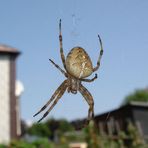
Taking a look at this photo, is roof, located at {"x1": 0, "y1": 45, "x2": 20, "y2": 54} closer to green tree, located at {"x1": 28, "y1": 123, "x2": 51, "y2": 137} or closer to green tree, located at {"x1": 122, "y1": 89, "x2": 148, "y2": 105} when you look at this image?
green tree, located at {"x1": 28, "y1": 123, "x2": 51, "y2": 137}

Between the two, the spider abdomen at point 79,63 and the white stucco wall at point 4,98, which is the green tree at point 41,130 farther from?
the spider abdomen at point 79,63

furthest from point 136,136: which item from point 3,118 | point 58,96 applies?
point 3,118

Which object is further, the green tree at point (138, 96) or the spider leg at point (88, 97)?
the green tree at point (138, 96)

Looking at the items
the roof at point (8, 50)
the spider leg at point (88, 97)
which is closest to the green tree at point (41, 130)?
the roof at point (8, 50)

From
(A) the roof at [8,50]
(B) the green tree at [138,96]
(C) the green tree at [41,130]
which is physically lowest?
(C) the green tree at [41,130]

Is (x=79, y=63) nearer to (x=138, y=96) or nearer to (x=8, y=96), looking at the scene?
(x=8, y=96)

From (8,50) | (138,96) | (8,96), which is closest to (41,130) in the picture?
(138,96)

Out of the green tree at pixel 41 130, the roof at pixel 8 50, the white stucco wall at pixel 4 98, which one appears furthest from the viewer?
the green tree at pixel 41 130
